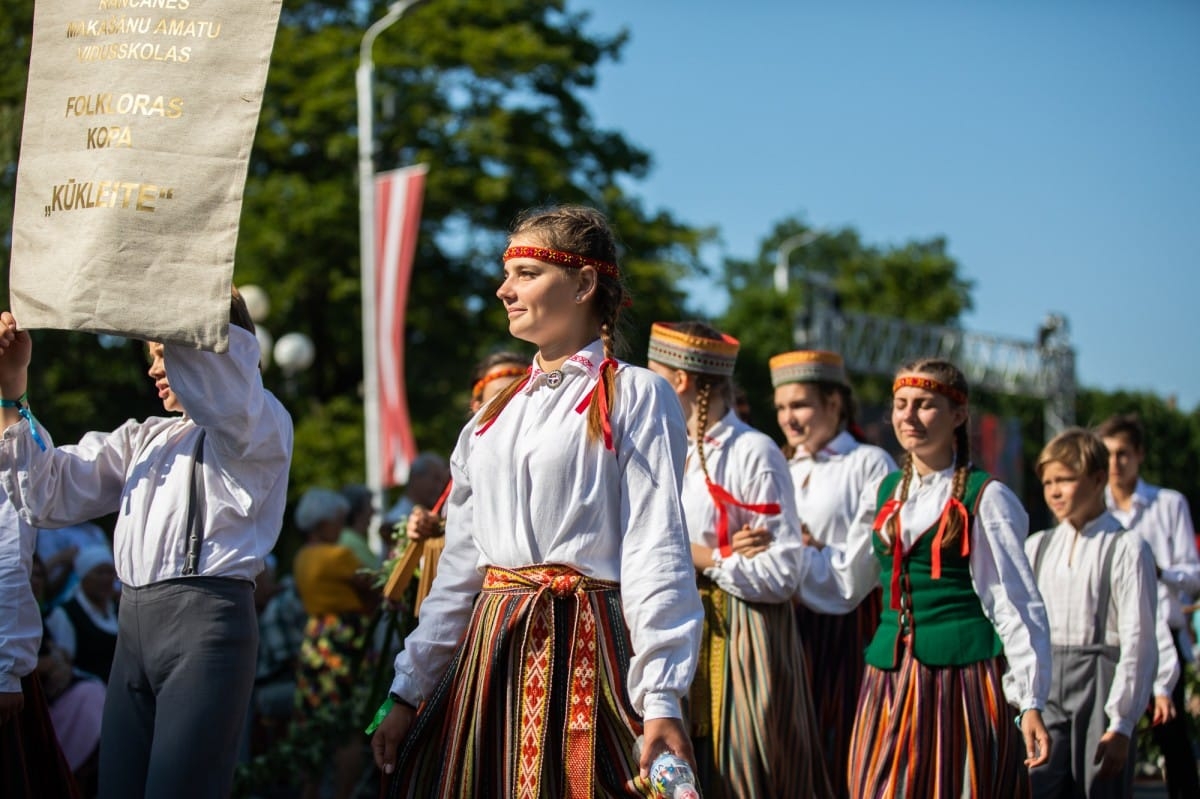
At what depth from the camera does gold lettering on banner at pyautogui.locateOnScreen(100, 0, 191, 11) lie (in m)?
3.69

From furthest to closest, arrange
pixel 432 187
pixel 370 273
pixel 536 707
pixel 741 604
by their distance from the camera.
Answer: pixel 432 187 → pixel 370 273 → pixel 741 604 → pixel 536 707

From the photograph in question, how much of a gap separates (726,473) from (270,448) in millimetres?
2024

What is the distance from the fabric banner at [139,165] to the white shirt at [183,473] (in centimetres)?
21

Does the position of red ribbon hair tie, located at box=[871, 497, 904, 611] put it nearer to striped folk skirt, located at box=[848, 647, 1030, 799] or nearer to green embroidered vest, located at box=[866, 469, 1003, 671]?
green embroidered vest, located at box=[866, 469, 1003, 671]

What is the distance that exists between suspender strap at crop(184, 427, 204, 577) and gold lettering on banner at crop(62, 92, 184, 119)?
903 millimetres

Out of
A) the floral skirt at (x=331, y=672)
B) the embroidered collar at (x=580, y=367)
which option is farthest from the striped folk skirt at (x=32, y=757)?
the floral skirt at (x=331, y=672)

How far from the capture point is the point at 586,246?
3646 mm

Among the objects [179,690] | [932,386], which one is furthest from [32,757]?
[932,386]

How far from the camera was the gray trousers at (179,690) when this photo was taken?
3777 millimetres

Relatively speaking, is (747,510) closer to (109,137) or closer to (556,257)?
(556,257)

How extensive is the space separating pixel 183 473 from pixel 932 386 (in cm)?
265

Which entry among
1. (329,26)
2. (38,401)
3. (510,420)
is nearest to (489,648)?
(510,420)

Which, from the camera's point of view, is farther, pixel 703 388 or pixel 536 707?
pixel 703 388

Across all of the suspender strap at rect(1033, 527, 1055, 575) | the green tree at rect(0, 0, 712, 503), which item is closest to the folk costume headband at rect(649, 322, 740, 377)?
the suspender strap at rect(1033, 527, 1055, 575)
